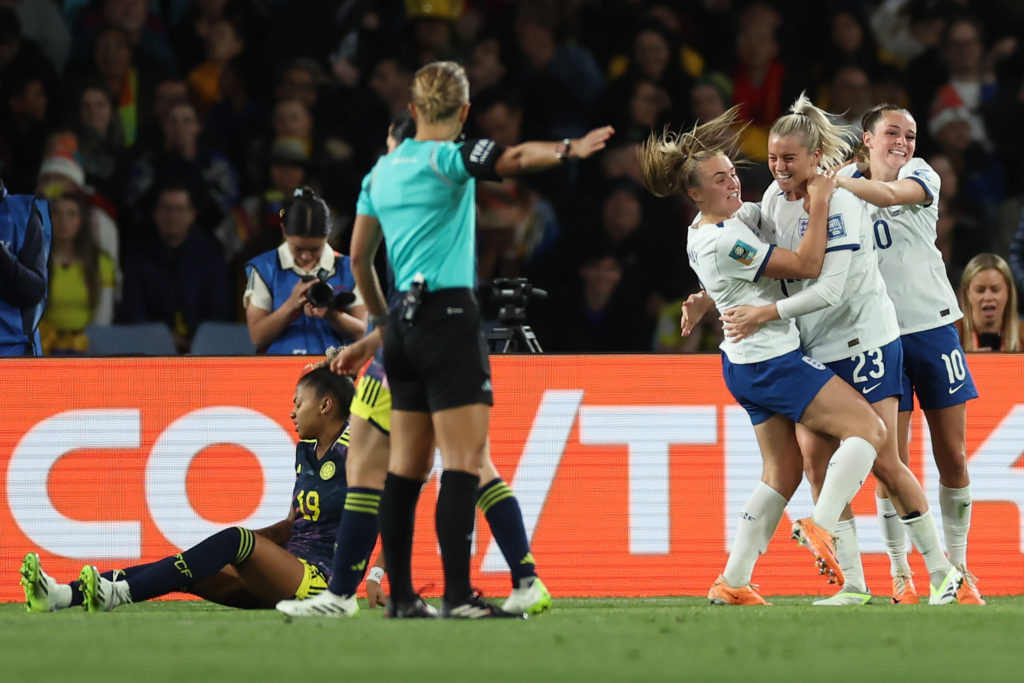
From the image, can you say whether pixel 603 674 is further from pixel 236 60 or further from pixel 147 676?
pixel 236 60

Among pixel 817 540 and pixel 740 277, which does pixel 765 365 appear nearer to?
pixel 740 277

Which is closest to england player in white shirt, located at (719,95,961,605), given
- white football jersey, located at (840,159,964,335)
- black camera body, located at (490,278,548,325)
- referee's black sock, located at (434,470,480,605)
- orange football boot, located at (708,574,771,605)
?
white football jersey, located at (840,159,964,335)

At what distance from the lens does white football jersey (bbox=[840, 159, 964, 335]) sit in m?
6.73

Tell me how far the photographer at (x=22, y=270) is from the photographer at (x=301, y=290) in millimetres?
1042

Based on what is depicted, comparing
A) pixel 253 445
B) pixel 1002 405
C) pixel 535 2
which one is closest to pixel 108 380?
pixel 253 445

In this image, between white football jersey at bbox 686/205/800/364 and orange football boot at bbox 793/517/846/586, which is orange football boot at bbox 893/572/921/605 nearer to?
orange football boot at bbox 793/517/846/586

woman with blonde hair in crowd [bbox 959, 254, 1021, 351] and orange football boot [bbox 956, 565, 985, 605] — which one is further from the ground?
woman with blonde hair in crowd [bbox 959, 254, 1021, 351]

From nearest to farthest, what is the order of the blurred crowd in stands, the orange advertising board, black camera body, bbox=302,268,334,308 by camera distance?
1. black camera body, bbox=302,268,334,308
2. the orange advertising board
3. the blurred crowd in stands

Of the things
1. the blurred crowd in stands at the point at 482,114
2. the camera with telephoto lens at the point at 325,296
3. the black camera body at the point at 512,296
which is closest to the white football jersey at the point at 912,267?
the black camera body at the point at 512,296

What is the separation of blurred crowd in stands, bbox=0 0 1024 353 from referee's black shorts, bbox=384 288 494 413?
5.03 metres

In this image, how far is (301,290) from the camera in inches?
308

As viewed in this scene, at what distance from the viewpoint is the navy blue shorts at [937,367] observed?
6.72m

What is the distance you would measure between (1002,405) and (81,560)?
4.53 meters

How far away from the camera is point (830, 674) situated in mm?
4008
